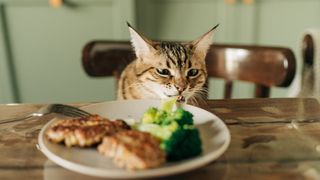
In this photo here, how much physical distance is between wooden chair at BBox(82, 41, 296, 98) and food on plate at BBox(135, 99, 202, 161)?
1.95ft

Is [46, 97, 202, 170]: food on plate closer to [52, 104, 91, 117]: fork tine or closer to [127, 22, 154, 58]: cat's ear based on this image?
[52, 104, 91, 117]: fork tine

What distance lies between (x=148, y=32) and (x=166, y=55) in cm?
109

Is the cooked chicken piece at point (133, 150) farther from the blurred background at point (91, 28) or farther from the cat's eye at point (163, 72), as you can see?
the blurred background at point (91, 28)

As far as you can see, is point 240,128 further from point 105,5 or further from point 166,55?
point 105,5

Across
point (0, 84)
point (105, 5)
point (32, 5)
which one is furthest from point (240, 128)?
point (0, 84)

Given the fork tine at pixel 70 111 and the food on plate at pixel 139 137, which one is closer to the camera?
the food on plate at pixel 139 137

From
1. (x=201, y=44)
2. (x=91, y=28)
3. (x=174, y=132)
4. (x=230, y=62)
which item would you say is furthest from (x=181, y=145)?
(x=91, y=28)

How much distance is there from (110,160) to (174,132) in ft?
0.33

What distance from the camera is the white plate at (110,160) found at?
1.74ft

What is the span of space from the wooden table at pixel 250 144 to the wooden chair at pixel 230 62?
9.9 inches

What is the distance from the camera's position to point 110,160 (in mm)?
583

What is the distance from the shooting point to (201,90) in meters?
0.91

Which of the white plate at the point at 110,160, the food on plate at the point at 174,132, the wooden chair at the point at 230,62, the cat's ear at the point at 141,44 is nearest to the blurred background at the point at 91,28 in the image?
the wooden chair at the point at 230,62

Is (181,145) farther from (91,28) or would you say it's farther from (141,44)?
(91,28)
